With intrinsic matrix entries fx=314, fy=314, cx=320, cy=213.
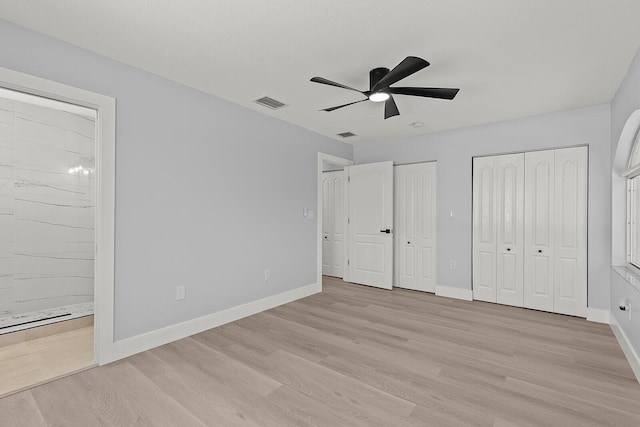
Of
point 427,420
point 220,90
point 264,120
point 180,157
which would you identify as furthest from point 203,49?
point 427,420

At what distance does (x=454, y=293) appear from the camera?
4.72 m

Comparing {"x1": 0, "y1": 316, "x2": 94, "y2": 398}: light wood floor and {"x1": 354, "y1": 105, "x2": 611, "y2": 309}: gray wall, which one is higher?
{"x1": 354, "y1": 105, "x2": 611, "y2": 309}: gray wall

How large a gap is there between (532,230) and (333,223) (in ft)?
10.8

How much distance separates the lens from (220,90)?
3.36m

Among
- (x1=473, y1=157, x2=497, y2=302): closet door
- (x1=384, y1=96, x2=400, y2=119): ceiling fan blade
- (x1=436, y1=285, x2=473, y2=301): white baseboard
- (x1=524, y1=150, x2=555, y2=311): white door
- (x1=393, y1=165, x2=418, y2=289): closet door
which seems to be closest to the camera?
(x1=384, y1=96, x2=400, y2=119): ceiling fan blade

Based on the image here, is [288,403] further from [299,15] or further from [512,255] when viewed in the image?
[512,255]

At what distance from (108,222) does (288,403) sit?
6.65 ft

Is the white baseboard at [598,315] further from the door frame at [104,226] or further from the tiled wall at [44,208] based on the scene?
the tiled wall at [44,208]

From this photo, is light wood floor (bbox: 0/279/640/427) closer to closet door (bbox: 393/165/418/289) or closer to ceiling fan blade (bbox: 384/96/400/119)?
closet door (bbox: 393/165/418/289)

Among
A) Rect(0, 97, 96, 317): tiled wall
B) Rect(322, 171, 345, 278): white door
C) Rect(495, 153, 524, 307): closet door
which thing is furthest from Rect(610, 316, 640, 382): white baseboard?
Rect(0, 97, 96, 317): tiled wall

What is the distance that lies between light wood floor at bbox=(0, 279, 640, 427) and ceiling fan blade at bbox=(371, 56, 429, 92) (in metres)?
2.32

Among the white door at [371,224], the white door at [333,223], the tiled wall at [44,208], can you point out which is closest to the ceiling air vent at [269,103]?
the white door at [371,224]

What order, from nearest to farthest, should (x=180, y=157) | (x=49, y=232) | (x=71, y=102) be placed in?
(x=71, y=102) → (x=180, y=157) → (x=49, y=232)

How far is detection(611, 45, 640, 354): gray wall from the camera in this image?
2.59 m
